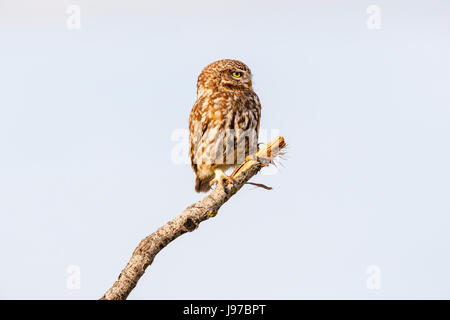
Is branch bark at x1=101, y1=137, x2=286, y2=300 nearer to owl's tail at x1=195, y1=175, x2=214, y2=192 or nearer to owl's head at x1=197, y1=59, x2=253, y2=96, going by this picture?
owl's tail at x1=195, y1=175, x2=214, y2=192

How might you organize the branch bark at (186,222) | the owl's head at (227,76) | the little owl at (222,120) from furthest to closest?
1. the owl's head at (227,76)
2. the little owl at (222,120)
3. the branch bark at (186,222)

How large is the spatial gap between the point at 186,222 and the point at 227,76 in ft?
8.14

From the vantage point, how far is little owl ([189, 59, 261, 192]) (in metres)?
7.44

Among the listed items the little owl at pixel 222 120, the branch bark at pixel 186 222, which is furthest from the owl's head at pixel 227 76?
the branch bark at pixel 186 222

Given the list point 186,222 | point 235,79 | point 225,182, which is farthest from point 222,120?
point 186,222

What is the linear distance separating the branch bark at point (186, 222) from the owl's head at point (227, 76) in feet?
4.06

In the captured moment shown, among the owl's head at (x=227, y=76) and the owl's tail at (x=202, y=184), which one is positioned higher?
the owl's head at (x=227, y=76)

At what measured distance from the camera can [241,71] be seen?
305 inches

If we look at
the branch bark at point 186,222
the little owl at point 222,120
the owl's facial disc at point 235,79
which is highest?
the owl's facial disc at point 235,79

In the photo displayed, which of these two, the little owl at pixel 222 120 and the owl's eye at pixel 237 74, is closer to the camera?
the little owl at pixel 222 120

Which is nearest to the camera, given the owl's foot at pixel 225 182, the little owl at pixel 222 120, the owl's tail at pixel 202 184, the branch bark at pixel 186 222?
the branch bark at pixel 186 222

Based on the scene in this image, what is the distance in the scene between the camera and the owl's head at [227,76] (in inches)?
304

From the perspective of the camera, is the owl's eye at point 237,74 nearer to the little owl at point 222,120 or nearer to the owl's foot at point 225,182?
the little owl at point 222,120
